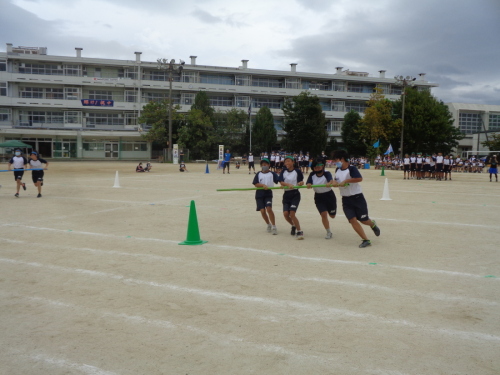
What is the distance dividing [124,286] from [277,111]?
65486 mm

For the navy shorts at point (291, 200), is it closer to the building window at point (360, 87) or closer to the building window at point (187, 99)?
the building window at point (187, 99)

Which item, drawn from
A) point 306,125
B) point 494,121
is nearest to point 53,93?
point 306,125

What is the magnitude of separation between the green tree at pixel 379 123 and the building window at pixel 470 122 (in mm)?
33110

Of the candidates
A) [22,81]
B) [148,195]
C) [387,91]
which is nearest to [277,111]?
[387,91]

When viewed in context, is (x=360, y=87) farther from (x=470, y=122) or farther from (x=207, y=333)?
(x=207, y=333)

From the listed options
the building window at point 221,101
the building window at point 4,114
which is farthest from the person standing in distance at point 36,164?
the building window at point 221,101

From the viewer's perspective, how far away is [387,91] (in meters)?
74.6

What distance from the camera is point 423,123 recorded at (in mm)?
52406

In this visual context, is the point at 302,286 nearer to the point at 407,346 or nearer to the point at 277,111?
the point at 407,346

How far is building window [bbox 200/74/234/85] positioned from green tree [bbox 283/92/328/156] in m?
14.4

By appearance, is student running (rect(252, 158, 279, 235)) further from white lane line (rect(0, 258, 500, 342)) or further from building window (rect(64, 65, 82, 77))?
building window (rect(64, 65, 82, 77))

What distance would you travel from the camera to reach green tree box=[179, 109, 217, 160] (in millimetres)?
55844

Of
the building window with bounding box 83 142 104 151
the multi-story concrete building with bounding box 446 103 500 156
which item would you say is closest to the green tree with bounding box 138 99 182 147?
the building window with bounding box 83 142 104 151

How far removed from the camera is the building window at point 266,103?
6919cm
